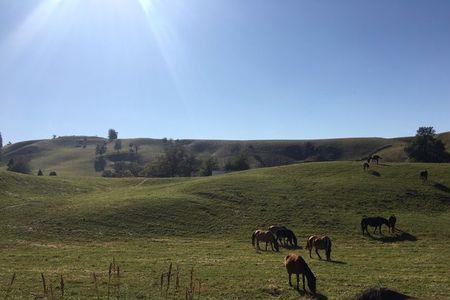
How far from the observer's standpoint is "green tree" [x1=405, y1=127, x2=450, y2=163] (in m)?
106

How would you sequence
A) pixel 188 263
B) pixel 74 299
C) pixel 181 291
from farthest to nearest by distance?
pixel 188 263 < pixel 181 291 < pixel 74 299

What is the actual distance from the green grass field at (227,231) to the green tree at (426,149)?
102 feet

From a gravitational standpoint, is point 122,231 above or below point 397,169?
below

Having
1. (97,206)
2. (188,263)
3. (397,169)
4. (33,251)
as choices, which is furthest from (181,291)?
(397,169)

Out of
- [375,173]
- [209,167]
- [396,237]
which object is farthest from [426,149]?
[396,237]

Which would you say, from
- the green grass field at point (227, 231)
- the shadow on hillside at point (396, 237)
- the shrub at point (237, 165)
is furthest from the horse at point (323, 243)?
the shrub at point (237, 165)

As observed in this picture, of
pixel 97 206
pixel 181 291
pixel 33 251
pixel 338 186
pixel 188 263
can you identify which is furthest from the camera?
pixel 338 186

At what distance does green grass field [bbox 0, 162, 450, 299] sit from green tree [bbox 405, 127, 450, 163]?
3121 centimetres

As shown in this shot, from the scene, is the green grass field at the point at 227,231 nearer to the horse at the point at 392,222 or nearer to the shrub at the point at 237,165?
the horse at the point at 392,222

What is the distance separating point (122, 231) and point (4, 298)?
25817mm

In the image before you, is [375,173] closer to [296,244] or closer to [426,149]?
[296,244]

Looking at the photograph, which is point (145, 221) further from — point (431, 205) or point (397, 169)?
point (397, 169)

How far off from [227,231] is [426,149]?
7621 centimetres

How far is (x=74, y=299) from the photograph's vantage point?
1784cm
